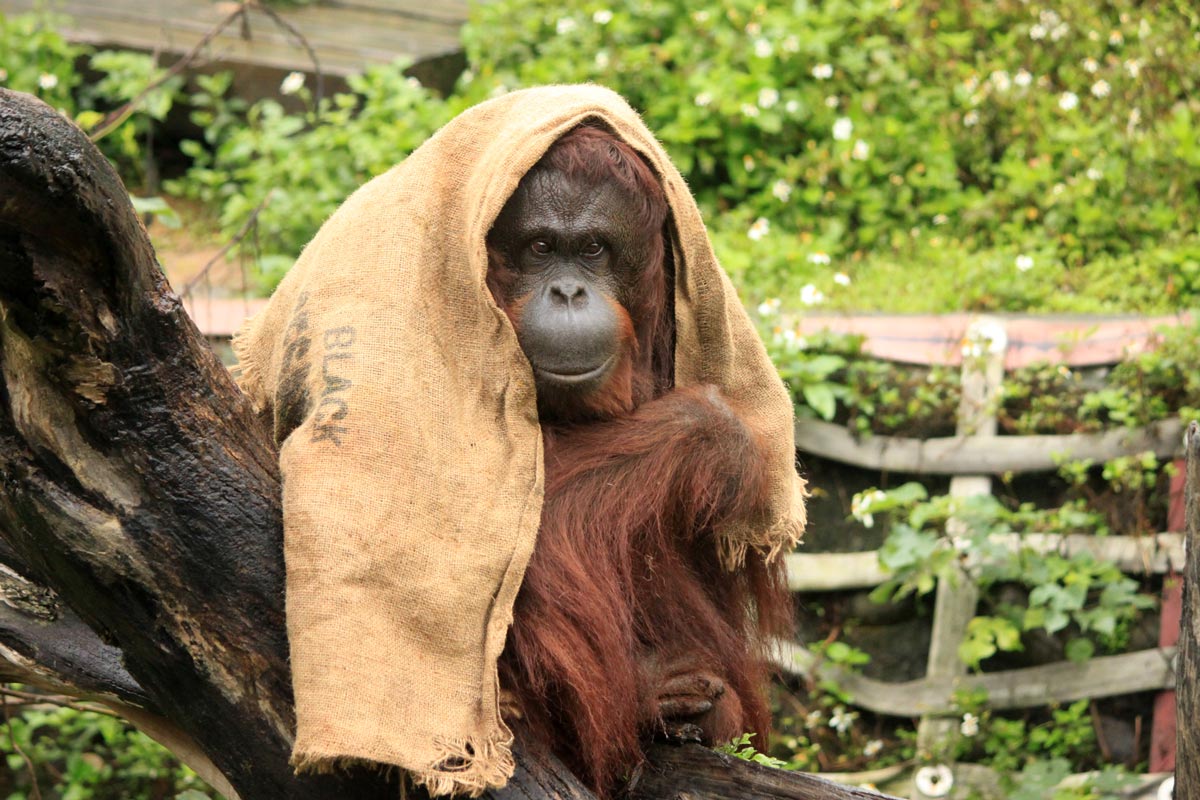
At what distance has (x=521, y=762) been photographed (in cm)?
195

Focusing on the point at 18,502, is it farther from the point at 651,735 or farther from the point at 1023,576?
the point at 1023,576

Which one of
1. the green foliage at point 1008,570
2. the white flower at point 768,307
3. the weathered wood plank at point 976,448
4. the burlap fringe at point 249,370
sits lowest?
the green foliage at point 1008,570

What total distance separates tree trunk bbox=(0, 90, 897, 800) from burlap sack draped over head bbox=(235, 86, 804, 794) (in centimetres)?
8

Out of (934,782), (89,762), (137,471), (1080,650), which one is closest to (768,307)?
(1080,650)

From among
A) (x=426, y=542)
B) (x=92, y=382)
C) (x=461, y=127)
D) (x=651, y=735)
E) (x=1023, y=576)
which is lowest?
(x=1023, y=576)

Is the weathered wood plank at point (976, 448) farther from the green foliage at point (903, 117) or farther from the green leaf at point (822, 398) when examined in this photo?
the green foliage at point (903, 117)

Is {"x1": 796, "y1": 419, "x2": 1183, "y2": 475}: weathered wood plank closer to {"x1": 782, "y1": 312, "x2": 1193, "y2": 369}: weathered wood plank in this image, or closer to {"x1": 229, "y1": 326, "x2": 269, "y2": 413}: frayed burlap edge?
{"x1": 782, "y1": 312, "x2": 1193, "y2": 369}: weathered wood plank

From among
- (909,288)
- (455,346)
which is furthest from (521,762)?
(909,288)

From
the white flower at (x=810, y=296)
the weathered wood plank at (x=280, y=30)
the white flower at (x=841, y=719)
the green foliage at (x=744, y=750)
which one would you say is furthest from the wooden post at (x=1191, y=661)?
the weathered wood plank at (x=280, y=30)

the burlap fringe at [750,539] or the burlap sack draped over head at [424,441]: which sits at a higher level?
the burlap sack draped over head at [424,441]

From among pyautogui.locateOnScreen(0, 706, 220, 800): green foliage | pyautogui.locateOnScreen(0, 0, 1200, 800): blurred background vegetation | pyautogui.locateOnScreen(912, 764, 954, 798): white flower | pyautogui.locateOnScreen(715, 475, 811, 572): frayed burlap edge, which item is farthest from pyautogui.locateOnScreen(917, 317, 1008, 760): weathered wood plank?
pyautogui.locateOnScreen(0, 706, 220, 800): green foliage

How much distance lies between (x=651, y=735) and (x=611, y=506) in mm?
377

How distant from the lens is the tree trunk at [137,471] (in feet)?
4.89

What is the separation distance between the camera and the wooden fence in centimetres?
397
